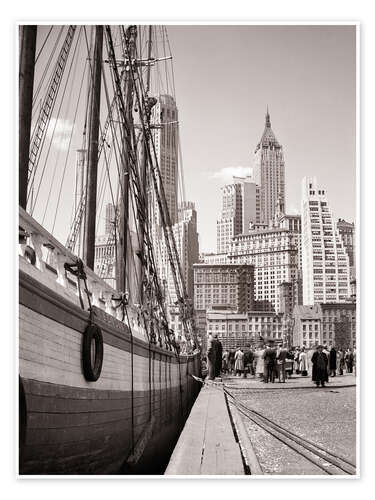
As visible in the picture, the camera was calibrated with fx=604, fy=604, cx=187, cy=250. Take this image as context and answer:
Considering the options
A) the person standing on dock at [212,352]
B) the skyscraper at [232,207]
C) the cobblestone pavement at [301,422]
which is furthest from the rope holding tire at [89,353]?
the person standing on dock at [212,352]

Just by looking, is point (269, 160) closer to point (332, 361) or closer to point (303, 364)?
point (303, 364)

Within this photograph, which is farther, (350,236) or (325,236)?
(325,236)

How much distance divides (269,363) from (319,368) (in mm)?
3034

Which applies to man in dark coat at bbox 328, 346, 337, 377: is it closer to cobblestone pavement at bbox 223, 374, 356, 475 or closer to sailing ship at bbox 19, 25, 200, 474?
cobblestone pavement at bbox 223, 374, 356, 475

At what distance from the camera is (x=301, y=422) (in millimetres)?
8062

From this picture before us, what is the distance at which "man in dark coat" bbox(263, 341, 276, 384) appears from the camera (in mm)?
16234

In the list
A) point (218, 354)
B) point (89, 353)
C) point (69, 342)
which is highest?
point (69, 342)

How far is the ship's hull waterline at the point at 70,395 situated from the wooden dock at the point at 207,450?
73 centimetres

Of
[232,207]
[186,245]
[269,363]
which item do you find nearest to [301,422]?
[232,207]

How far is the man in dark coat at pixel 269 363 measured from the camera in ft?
53.3

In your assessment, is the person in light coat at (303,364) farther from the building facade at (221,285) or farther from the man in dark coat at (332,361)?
the building facade at (221,285)
